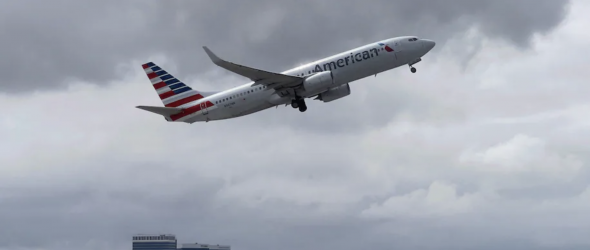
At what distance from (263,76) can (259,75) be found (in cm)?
43

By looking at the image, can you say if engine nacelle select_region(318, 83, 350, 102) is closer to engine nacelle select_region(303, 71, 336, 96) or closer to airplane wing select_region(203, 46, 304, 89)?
engine nacelle select_region(303, 71, 336, 96)

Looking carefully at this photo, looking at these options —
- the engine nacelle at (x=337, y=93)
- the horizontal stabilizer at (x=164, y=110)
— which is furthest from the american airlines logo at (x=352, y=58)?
the horizontal stabilizer at (x=164, y=110)

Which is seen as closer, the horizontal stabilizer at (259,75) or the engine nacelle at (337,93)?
the horizontal stabilizer at (259,75)

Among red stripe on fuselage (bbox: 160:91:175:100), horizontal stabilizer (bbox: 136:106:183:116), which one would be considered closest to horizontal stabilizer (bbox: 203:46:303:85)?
horizontal stabilizer (bbox: 136:106:183:116)

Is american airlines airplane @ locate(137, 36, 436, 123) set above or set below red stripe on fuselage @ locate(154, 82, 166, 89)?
below

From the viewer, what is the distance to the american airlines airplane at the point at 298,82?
89250 mm

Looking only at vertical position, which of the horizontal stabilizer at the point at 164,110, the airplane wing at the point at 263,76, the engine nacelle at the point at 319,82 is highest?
the airplane wing at the point at 263,76

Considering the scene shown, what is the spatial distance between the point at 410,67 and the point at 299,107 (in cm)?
1267

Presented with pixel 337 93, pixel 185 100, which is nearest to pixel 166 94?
pixel 185 100

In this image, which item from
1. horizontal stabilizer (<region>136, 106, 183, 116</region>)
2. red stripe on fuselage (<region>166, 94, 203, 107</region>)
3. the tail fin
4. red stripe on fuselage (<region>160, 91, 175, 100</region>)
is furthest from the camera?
red stripe on fuselage (<region>160, 91, 175, 100</region>)

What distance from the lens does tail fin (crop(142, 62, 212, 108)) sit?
321 ft

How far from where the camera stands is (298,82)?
9106cm

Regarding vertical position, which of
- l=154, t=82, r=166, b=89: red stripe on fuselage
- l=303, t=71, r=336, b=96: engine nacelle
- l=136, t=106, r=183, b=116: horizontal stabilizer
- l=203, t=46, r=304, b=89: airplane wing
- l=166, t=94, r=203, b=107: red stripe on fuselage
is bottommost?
l=303, t=71, r=336, b=96: engine nacelle

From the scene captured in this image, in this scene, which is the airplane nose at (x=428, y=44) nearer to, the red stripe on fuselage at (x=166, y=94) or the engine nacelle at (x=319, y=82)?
the engine nacelle at (x=319, y=82)
